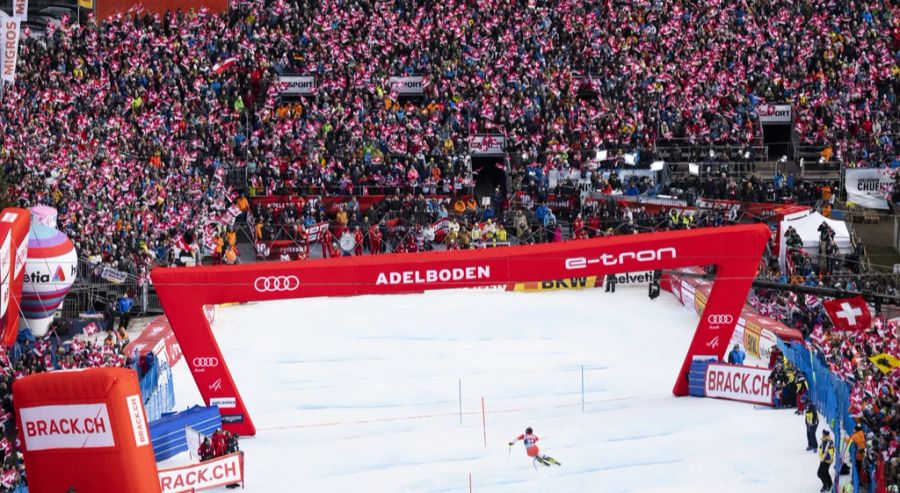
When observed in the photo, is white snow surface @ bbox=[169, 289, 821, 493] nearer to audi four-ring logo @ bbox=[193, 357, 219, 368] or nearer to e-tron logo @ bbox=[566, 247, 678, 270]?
audi four-ring logo @ bbox=[193, 357, 219, 368]

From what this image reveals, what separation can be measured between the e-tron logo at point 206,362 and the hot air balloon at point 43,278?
6.22 metres

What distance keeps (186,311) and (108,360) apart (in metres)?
2.49

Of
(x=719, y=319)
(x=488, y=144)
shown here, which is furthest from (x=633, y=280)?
(x=719, y=319)

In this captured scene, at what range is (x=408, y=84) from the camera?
49531 mm

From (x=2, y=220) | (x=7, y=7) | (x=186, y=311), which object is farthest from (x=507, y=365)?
(x=7, y=7)

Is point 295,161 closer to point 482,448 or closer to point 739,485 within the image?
point 482,448

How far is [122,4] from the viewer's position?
168 ft

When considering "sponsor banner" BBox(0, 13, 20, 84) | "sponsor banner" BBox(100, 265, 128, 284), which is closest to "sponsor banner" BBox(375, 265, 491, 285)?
"sponsor banner" BBox(100, 265, 128, 284)

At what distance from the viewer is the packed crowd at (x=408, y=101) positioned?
142ft

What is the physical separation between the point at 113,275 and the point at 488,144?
15773 millimetres

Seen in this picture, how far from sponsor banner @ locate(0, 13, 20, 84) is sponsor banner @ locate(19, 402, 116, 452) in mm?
21478

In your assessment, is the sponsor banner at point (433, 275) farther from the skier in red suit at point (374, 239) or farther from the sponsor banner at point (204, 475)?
the skier in red suit at point (374, 239)

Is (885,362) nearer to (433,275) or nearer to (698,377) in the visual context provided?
(698,377)

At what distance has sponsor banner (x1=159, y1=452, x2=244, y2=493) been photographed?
74.3 ft
